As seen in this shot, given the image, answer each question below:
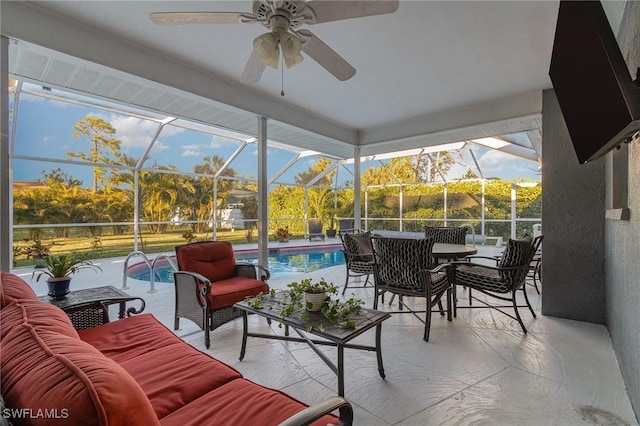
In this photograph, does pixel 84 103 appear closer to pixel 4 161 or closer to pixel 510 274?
pixel 4 161

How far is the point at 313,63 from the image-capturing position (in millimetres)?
3279

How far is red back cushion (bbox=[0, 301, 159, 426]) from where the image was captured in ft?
2.14

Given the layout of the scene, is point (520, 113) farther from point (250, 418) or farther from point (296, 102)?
point (250, 418)

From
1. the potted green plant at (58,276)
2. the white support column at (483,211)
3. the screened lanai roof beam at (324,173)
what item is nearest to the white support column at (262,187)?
the potted green plant at (58,276)

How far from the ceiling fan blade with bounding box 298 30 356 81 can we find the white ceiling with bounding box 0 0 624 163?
0.55 metres

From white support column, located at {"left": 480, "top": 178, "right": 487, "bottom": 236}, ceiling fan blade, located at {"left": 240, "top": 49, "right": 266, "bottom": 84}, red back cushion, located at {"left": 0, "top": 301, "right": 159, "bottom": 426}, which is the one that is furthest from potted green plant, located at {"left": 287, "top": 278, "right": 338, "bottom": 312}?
white support column, located at {"left": 480, "top": 178, "right": 487, "bottom": 236}

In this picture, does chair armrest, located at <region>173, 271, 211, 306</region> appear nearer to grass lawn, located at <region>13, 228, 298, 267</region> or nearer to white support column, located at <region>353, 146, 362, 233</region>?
white support column, located at <region>353, 146, 362, 233</region>

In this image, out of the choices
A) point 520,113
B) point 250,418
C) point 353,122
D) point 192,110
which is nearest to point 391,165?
point 353,122

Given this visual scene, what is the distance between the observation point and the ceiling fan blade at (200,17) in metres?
1.80

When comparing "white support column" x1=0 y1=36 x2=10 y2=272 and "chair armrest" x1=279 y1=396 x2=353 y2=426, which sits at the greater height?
"white support column" x1=0 y1=36 x2=10 y2=272

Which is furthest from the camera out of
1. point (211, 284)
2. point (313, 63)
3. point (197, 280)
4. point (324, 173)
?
point (324, 173)

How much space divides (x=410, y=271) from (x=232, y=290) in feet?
5.97

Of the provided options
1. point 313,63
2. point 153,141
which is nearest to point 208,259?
point 313,63

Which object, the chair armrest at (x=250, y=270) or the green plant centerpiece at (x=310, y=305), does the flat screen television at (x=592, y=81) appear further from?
the chair armrest at (x=250, y=270)
